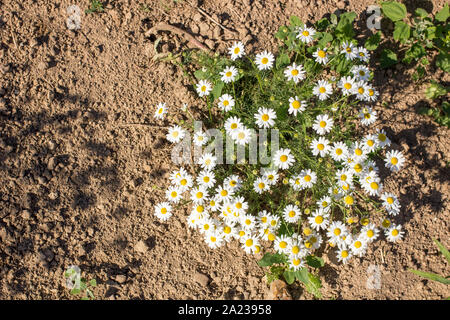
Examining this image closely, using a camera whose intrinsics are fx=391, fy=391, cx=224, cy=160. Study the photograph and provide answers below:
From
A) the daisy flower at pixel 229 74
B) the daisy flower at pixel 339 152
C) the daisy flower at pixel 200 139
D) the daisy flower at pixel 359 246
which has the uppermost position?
the daisy flower at pixel 229 74

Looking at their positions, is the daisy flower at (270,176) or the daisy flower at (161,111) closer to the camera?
the daisy flower at (270,176)

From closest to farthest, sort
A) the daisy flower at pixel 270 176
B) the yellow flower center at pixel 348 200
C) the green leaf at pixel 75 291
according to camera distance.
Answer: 1. the yellow flower center at pixel 348 200
2. the daisy flower at pixel 270 176
3. the green leaf at pixel 75 291

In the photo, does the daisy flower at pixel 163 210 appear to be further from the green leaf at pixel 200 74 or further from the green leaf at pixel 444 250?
the green leaf at pixel 444 250

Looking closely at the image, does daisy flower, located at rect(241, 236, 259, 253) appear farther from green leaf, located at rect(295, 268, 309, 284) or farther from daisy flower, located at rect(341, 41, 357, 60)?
daisy flower, located at rect(341, 41, 357, 60)

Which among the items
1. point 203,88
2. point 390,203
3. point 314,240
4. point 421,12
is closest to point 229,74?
point 203,88

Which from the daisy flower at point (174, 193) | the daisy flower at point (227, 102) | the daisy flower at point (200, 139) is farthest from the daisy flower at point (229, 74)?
the daisy flower at point (174, 193)

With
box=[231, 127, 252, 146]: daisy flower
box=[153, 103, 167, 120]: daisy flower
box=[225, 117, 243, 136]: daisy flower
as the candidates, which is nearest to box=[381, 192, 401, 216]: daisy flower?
box=[231, 127, 252, 146]: daisy flower
